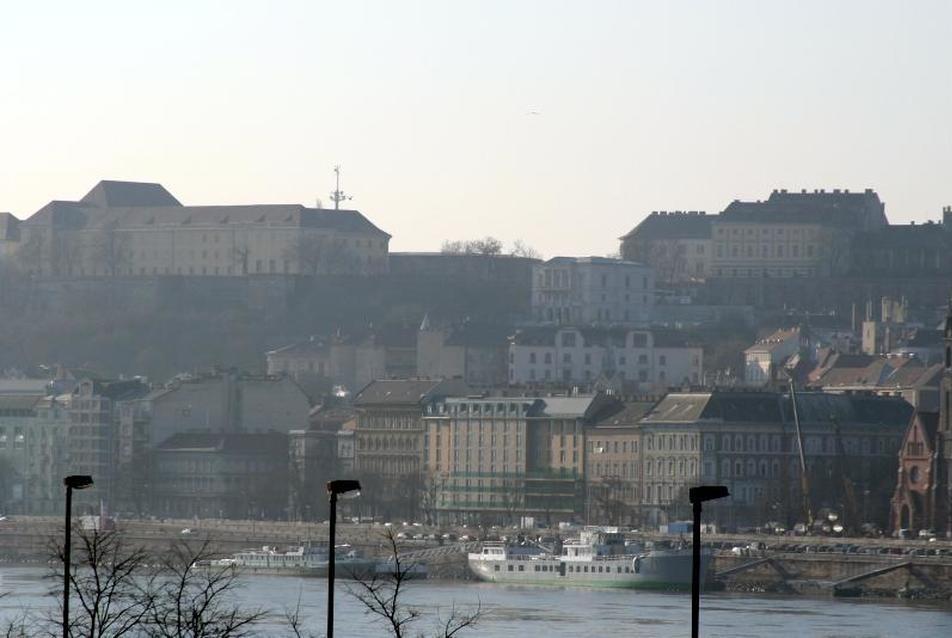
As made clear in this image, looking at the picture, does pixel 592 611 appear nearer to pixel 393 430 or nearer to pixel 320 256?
pixel 393 430

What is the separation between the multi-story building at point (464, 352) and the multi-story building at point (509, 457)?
21.6 m

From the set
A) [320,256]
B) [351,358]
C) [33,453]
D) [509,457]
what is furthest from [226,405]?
[320,256]

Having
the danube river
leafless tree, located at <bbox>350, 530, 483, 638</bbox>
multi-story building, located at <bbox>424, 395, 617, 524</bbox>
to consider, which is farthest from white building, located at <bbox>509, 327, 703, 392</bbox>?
the danube river

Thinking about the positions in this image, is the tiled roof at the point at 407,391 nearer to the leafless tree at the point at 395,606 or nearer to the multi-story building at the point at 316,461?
the multi-story building at the point at 316,461

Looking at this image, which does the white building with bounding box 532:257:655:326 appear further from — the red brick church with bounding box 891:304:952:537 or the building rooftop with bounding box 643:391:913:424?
the red brick church with bounding box 891:304:952:537

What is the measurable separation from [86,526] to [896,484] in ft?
78.0

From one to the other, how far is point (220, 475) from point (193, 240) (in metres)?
53.4

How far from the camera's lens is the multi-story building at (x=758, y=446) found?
4119 inches

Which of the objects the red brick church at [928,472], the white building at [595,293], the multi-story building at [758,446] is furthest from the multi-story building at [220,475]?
the white building at [595,293]

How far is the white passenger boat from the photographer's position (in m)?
88.2

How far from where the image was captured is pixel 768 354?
13875 cm

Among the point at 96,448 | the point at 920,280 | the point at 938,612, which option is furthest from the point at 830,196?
the point at 938,612

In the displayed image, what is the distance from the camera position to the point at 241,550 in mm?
102062

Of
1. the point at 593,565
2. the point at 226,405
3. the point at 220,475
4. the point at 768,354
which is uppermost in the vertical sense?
the point at 768,354
